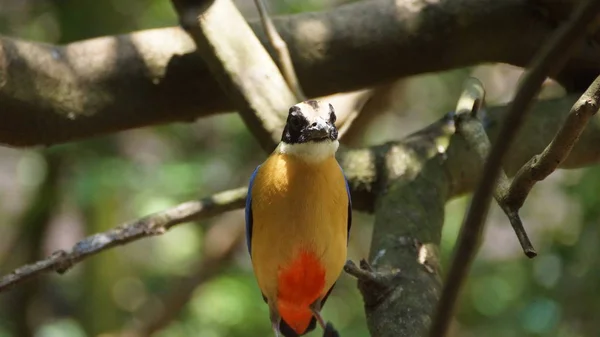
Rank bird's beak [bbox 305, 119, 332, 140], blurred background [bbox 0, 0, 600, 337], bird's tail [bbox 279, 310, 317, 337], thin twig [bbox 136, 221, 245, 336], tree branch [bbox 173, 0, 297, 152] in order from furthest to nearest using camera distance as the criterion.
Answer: thin twig [bbox 136, 221, 245, 336] < blurred background [bbox 0, 0, 600, 337] < tree branch [bbox 173, 0, 297, 152] < bird's tail [bbox 279, 310, 317, 337] < bird's beak [bbox 305, 119, 332, 140]

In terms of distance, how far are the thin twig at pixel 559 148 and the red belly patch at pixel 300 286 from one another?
1.85 feet

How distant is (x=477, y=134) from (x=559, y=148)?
44cm

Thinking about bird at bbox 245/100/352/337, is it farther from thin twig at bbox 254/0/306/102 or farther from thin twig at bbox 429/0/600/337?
thin twig at bbox 429/0/600/337

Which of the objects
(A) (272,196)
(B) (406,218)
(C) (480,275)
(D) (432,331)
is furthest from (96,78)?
(C) (480,275)

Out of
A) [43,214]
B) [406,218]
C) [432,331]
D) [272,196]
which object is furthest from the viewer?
[43,214]

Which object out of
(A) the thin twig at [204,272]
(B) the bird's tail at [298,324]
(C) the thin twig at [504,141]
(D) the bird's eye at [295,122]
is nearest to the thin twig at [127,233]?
(B) the bird's tail at [298,324]

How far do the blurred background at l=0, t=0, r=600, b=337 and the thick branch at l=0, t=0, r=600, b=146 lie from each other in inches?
24.2

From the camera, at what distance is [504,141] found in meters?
0.90

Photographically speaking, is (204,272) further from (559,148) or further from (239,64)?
(559,148)

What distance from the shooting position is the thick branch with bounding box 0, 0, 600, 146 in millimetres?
2357

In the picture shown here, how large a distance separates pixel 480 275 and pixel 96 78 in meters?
2.19

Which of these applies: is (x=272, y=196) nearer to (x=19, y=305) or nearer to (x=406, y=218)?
(x=406, y=218)

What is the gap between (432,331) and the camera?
39.4 inches

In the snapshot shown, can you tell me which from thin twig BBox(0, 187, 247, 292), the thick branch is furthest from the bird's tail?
the thick branch
